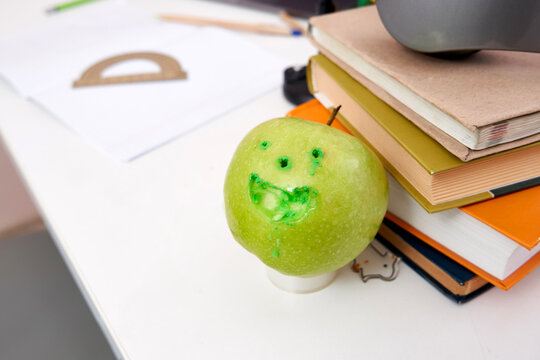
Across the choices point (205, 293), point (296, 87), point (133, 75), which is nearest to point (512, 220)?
point (205, 293)

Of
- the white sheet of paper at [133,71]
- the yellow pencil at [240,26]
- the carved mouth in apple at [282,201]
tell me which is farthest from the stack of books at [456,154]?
the yellow pencil at [240,26]

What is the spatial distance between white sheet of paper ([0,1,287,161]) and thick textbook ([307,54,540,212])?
33 centimetres

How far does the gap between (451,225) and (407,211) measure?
48 millimetres

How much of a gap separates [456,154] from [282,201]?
147 millimetres

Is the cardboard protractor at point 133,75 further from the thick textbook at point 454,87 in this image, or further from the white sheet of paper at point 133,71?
the thick textbook at point 454,87

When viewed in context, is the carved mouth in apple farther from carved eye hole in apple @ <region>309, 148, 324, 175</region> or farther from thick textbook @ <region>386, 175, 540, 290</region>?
thick textbook @ <region>386, 175, 540, 290</region>

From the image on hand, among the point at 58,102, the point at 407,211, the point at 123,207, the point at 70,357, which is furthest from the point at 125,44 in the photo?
the point at 407,211

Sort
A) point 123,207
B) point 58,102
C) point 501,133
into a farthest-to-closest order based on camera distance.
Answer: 1. point 58,102
2. point 123,207
3. point 501,133

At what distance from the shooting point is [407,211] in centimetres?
41

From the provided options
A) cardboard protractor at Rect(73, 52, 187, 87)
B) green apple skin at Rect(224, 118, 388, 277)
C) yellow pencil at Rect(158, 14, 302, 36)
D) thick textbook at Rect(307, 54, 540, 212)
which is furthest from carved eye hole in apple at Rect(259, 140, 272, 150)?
yellow pencil at Rect(158, 14, 302, 36)

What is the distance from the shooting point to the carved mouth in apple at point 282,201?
0.32 meters

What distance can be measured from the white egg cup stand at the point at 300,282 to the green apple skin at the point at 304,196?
0.04m

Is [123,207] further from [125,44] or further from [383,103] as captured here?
[125,44]

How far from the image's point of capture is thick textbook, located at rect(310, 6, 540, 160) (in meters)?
0.33
